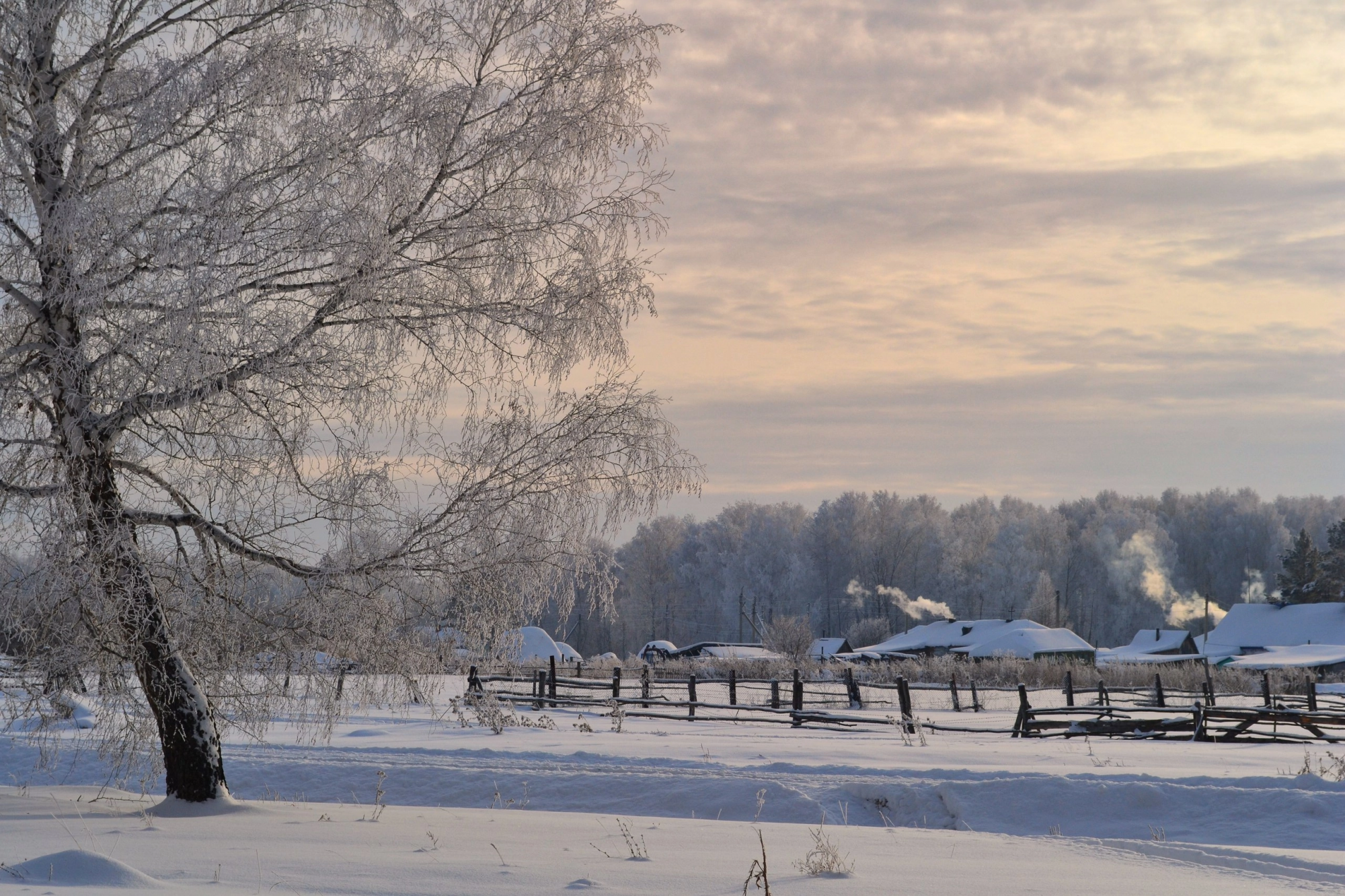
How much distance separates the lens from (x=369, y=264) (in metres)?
8.20

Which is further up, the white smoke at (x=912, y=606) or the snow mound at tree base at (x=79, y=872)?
the white smoke at (x=912, y=606)

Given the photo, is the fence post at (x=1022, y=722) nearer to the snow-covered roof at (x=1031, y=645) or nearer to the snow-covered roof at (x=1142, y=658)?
the snow-covered roof at (x=1031, y=645)

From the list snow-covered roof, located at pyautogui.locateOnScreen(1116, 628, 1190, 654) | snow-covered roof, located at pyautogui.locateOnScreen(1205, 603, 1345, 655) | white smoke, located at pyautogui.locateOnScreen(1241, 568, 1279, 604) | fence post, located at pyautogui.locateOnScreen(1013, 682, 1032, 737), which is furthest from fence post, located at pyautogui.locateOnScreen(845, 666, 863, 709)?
white smoke, located at pyautogui.locateOnScreen(1241, 568, 1279, 604)

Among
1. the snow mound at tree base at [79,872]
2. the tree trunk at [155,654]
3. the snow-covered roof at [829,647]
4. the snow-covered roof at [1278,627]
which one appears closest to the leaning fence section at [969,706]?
the tree trunk at [155,654]

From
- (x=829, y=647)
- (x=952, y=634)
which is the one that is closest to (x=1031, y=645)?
(x=952, y=634)

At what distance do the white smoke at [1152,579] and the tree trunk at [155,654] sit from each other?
97266 mm

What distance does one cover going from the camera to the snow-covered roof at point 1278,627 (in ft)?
191

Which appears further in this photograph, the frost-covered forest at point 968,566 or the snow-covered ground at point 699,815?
the frost-covered forest at point 968,566

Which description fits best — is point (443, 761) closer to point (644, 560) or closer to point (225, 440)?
point (225, 440)

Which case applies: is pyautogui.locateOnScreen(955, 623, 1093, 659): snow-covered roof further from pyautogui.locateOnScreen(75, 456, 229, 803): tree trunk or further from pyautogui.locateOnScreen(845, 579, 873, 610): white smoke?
pyautogui.locateOnScreen(75, 456, 229, 803): tree trunk

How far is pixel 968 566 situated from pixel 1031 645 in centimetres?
4731

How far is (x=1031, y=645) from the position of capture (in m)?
56.7

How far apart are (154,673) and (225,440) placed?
1.89 meters

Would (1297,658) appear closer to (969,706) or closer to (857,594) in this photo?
(969,706)
